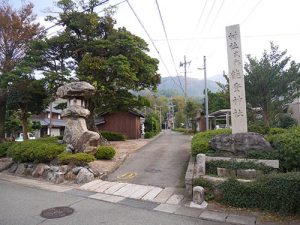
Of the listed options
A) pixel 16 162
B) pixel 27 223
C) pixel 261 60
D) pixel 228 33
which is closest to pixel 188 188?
pixel 27 223

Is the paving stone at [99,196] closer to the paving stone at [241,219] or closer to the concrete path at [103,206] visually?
the concrete path at [103,206]

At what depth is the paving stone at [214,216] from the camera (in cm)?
672

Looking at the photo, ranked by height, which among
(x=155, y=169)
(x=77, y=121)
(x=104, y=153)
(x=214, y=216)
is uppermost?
(x=77, y=121)

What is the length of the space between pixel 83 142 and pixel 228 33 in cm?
827

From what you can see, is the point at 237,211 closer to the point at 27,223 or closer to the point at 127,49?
the point at 27,223

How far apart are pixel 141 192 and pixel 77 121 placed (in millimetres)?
6318

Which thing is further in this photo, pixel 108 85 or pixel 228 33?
pixel 108 85

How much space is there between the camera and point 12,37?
59.8 ft

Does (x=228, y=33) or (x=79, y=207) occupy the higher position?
(x=228, y=33)

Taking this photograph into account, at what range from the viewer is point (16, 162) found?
14.2 meters

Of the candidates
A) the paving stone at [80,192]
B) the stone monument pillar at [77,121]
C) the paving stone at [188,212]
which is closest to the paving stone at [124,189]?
the paving stone at [80,192]

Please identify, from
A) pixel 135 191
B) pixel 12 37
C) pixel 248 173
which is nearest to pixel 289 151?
pixel 248 173

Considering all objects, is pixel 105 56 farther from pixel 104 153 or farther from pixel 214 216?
pixel 214 216

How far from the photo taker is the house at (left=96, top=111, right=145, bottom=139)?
31.3m
